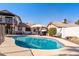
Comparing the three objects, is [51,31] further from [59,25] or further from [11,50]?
[11,50]

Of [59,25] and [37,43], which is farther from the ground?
[59,25]

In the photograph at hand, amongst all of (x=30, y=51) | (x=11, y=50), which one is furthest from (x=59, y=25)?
(x=11, y=50)

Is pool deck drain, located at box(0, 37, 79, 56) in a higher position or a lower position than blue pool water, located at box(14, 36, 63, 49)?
lower

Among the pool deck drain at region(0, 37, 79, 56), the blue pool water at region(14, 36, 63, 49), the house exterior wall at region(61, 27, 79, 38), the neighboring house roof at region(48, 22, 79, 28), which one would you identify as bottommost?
the pool deck drain at region(0, 37, 79, 56)

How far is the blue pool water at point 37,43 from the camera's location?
6023mm

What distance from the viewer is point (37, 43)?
6055mm

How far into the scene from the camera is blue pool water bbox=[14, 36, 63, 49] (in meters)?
6.02

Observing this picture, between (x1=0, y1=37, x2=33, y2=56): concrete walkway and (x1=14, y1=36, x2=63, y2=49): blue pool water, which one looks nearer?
(x1=0, y1=37, x2=33, y2=56): concrete walkway

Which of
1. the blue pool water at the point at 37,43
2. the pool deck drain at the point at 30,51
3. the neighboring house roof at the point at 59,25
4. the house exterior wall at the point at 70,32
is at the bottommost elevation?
the pool deck drain at the point at 30,51

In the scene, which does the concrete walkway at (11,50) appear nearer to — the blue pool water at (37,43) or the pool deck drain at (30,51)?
the pool deck drain at (30,51)

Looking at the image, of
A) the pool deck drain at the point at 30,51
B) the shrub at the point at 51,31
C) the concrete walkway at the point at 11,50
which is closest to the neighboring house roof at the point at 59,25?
the shrub at the point at 51,31

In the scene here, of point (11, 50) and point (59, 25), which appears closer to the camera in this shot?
point (11, 50)

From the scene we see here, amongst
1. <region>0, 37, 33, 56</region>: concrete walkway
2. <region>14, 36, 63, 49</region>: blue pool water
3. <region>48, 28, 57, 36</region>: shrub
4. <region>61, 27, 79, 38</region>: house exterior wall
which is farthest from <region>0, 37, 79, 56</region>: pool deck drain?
<region>48, 28, 57, 36</region>: shrub

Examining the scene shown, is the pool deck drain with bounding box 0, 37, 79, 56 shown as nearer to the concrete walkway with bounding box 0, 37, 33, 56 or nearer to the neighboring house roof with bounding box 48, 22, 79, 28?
the concrete walkway with bounding box 0, 37, 33, 56
